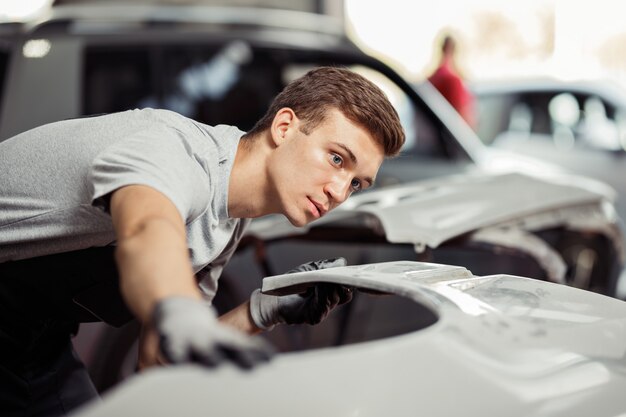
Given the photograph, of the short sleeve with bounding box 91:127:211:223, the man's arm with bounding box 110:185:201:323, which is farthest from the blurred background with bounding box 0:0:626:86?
the man's arm with bounding box 110:185:201:323

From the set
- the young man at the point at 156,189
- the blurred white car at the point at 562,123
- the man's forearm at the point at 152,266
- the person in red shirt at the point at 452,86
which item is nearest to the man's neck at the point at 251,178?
the young man at the point at 156,189

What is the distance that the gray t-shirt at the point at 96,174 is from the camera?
1.32 meters

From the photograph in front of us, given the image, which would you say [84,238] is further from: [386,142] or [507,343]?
A: [507,343]

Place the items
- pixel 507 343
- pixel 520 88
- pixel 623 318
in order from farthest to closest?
pixel 520 88, pixel 623 318, pixel 507 343

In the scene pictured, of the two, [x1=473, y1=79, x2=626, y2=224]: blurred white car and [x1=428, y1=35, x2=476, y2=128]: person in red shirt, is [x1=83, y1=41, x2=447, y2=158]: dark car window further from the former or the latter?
[x1=473, y1=79, x2=626, y2=224]: blurred white car

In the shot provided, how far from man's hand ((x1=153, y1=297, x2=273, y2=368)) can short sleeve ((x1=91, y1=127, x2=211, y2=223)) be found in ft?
0.96

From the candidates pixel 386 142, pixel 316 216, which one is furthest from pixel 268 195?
pixel 386 142

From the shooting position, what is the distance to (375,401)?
3.85 feet

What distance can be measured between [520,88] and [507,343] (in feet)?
19.7

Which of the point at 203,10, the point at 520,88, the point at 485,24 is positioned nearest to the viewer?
the point at 203,10

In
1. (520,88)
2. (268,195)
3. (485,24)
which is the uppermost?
(268,195)

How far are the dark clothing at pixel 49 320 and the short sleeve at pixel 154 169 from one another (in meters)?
0.31

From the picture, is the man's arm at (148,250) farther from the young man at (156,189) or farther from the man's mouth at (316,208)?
the man's mouth at (316,208)

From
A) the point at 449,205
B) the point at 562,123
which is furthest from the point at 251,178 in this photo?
the point at 562,123
